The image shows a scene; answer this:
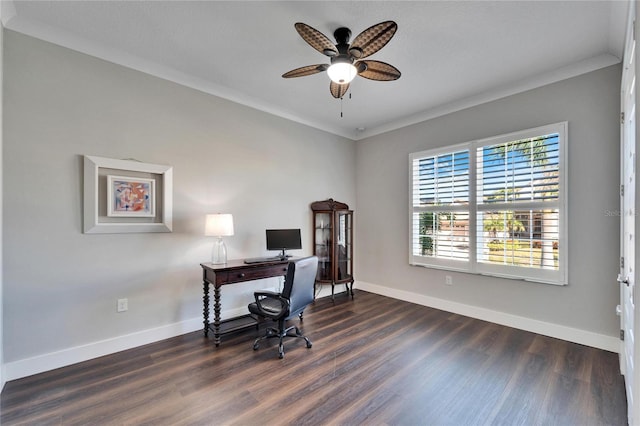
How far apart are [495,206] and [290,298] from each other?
2684 mm

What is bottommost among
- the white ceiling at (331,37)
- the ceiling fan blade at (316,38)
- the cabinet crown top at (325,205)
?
the cabinet crown top at (325,205)

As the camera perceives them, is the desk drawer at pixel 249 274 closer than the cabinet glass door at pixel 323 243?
Yes

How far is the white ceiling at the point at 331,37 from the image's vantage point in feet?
7.02

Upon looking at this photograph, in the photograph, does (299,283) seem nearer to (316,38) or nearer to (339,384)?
(339,384)

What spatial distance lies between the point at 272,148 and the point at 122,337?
2732 millimetres

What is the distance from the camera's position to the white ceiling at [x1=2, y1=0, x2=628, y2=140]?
2139 mm

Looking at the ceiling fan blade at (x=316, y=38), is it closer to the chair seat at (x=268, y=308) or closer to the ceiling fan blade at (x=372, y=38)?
the ceiling fan blade at (x=372, y=38)

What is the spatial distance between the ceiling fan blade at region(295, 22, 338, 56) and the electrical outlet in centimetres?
284

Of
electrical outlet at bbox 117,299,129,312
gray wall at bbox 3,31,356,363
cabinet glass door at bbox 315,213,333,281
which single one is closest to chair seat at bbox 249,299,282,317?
gray wall at bbox 3,31,356,363

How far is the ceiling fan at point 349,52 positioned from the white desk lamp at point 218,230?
1.61 meters

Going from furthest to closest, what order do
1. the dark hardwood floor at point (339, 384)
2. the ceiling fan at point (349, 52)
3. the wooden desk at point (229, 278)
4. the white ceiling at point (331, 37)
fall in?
the wooden desk at point (229, 278), the white ceiling at point (331, 37), the ceiling fan at point (349, 52), the dark hardwood floor at point (339, 384)

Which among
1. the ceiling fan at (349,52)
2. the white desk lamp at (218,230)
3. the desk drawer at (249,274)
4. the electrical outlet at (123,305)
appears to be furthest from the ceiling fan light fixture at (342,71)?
the electrical outlet at (123,305)

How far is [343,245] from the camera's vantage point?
4547mm

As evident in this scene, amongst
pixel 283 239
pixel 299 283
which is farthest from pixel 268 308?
pixel 283 239
